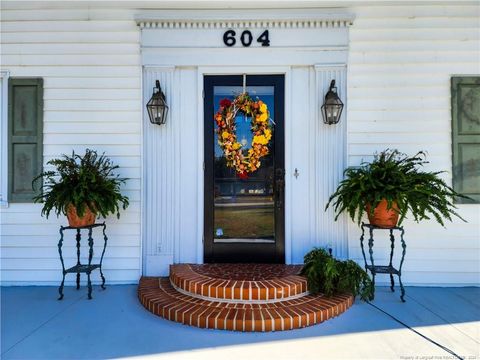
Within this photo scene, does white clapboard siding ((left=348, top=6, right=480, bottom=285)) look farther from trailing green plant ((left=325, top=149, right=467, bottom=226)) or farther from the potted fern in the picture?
the potted fern

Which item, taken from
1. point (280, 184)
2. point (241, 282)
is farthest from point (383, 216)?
point (241, 282)

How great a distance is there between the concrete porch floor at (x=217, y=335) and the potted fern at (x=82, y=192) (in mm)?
886

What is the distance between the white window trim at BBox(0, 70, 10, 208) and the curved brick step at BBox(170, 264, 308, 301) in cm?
214

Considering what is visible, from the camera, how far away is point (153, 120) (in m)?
3.63

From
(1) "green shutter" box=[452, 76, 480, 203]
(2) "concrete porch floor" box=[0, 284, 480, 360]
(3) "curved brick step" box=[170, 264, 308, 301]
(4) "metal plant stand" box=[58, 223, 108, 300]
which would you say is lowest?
(2) "concrete porch floor" box=[0, 284, 480, 360]

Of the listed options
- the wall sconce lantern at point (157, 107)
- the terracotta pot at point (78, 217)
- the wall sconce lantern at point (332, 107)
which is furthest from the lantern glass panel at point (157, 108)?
the wall sconce lantern at point (332, 107)

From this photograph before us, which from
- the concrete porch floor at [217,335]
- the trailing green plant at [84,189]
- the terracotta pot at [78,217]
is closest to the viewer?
the concrete porch floor at [217,335]

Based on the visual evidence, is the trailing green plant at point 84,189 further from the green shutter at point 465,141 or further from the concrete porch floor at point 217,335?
the green shutter at point 465,141

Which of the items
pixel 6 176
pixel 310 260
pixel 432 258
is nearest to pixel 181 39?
pixel 6 176

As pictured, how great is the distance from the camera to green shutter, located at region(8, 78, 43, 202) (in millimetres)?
3709

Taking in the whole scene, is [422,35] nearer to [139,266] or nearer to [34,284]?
[139,266]

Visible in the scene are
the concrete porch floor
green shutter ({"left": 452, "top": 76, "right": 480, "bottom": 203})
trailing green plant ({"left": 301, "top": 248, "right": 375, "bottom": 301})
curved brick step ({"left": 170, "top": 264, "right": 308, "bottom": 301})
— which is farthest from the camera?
green shutter ({"left": 452, "top": 76, "right": 480, "bottom": 203})

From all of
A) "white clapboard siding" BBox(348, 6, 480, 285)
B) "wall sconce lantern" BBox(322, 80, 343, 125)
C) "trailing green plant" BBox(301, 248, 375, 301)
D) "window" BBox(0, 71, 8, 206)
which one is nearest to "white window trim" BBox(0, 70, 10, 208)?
"window" BBox(0, 71, 8, 206)

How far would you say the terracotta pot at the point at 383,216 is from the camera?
321cm
